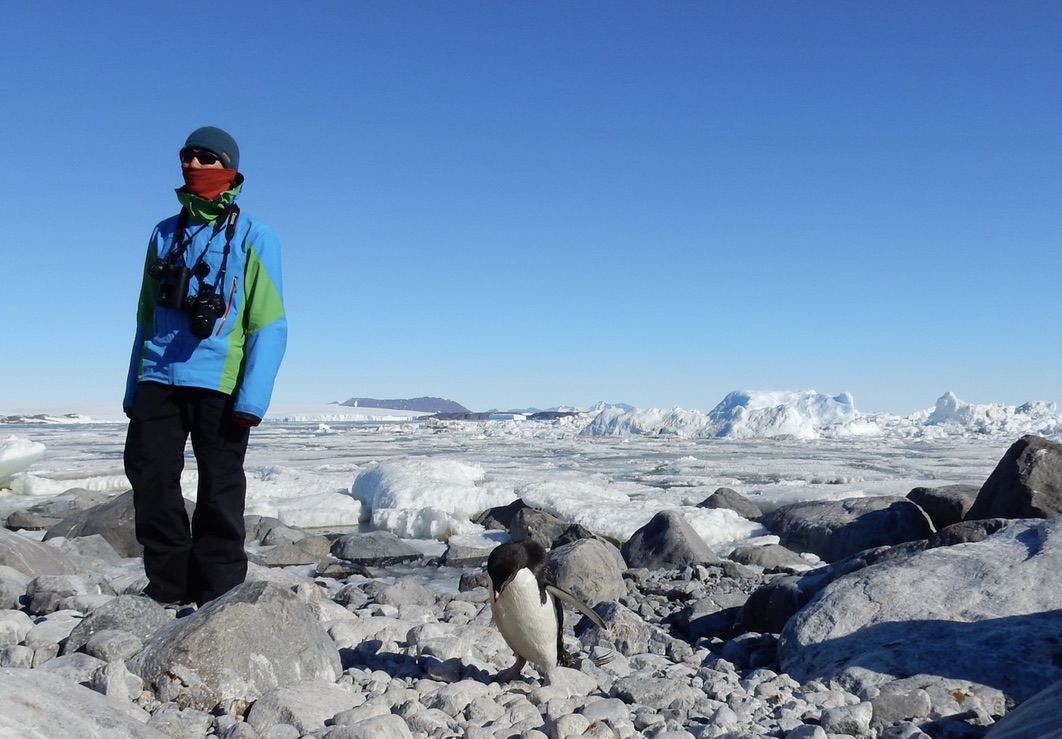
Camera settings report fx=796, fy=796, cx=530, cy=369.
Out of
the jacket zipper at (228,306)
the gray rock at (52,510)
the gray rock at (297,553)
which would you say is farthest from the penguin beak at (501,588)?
the gray rock at (52,510)

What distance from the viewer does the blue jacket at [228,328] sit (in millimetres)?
2844

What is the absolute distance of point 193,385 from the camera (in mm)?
2814

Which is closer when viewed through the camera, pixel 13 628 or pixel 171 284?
pixel 13 628

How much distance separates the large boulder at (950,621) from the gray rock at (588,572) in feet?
5.63

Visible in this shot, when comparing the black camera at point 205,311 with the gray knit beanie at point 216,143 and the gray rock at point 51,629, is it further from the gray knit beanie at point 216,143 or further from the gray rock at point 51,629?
the gray rock at point 51,629

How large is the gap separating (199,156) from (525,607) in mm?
2011

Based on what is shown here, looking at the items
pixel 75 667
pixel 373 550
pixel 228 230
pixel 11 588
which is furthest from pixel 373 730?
pixel 373 550

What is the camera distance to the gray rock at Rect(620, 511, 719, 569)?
6004 mm

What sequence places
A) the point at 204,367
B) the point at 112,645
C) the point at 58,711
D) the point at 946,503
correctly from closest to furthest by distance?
1. the point at 58,711
2. the point at 112,645
3. the point at 204,367
4. the point at 946,503

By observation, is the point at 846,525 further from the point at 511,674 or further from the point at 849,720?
the point at 511,674

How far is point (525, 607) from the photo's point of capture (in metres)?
2.62

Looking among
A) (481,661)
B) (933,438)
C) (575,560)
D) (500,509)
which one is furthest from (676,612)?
(933,438)

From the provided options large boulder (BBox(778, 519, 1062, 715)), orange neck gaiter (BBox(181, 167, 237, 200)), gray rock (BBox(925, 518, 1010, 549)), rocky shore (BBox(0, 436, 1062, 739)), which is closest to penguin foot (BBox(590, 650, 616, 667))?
rocky shore (BBox(0, 436, 1062, 739))

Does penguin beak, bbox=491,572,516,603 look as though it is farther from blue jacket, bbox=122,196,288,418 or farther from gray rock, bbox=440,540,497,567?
gray rock, bbox=440,540,497,567
